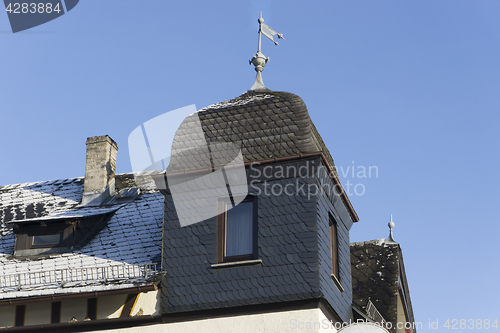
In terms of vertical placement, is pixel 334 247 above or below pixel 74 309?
above

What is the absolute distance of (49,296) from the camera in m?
15.0

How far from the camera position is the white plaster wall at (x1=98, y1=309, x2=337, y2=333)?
14.2 metres

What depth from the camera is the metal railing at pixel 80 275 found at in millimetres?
15391

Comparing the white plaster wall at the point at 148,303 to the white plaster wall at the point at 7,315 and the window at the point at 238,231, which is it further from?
the white plaster wall at the point at 7,315

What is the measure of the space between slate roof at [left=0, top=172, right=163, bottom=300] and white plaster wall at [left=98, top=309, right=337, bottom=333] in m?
A: 1.29

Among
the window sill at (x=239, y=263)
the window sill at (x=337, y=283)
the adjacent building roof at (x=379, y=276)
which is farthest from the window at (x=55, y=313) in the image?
the adjacent building roof at (x=379, y=276)

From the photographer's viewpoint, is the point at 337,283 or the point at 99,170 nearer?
the point at 337,283

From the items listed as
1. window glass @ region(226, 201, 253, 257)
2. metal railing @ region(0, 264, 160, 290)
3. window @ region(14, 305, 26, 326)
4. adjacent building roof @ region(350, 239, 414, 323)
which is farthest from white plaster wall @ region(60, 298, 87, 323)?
adjacent building roof @ region(350, 239, 414, 323)

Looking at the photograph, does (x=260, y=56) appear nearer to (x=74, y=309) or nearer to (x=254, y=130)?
(x=254, y=130)

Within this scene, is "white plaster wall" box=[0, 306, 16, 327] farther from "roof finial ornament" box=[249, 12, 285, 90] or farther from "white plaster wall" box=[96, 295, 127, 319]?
"roof finial ornament" box=[249, 12, 285, 90]

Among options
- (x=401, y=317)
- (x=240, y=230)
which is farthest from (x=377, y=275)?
(x=240, y=230)

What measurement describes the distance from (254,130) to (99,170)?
6.38 m

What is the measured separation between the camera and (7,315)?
15664 millimetres

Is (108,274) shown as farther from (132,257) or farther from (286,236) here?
(286,236)
